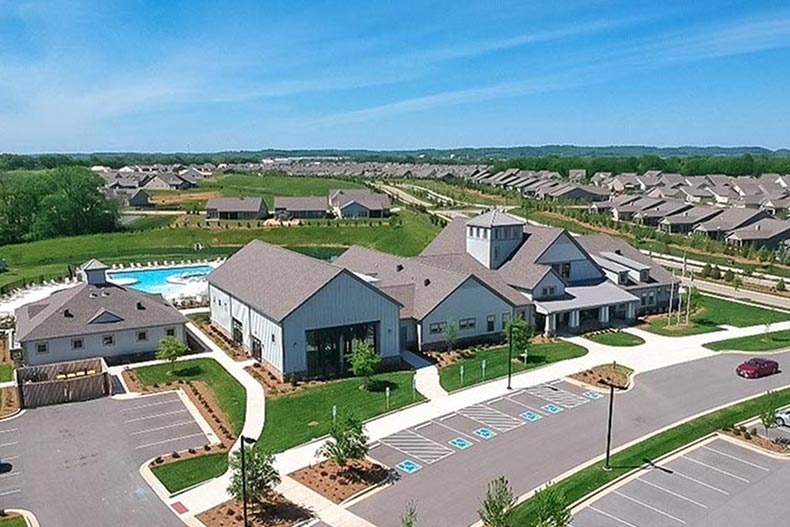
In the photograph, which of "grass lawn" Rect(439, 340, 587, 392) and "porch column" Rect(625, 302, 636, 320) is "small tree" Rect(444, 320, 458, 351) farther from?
"porch column" Rect(625, 302, 636, 320)

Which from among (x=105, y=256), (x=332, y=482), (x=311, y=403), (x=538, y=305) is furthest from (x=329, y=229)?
(x=332, y=482)

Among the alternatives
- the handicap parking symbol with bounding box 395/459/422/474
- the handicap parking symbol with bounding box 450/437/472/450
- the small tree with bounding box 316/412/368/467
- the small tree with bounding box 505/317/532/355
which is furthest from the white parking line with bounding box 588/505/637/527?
the small tree with bounding box 505/317/532/355

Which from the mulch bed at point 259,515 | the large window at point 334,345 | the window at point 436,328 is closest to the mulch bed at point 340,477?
the mulch bed at point 259,515

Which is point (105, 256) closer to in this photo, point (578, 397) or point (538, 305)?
point (538, 305)

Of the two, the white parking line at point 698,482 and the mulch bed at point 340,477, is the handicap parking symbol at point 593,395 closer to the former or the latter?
the white parking line at point 698,482

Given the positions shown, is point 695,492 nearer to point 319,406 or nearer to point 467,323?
point 319,406

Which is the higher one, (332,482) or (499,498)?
(499,498)
